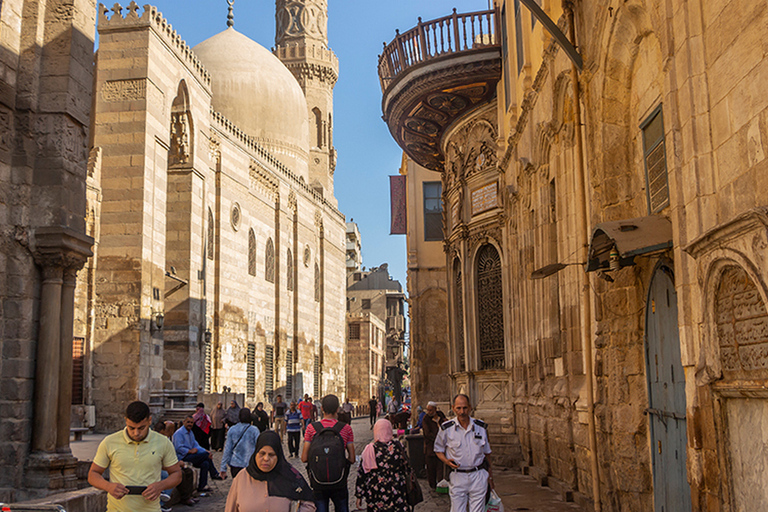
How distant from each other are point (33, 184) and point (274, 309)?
87.9ft

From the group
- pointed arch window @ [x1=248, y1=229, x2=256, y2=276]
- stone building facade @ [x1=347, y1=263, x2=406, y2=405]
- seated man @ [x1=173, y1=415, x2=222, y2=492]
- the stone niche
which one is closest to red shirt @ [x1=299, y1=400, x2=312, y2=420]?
seated man @ [x1=173, y1=415, x2=222, y2=492]

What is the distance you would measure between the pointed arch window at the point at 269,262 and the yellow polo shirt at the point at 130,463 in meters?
29.3

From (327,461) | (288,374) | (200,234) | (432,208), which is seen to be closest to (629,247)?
(327,461)

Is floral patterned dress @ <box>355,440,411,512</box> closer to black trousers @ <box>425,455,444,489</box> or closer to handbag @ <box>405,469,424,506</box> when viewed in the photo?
handbag @ <box>405,469,424,506</box>

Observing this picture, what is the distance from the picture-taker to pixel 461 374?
52.1ft

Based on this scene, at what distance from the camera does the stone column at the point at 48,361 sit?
8062 mm

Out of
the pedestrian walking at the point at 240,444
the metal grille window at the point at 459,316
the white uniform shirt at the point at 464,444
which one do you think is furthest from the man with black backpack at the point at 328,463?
the metal grille window at the point at 459,316

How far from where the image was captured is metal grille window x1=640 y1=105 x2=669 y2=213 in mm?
6219

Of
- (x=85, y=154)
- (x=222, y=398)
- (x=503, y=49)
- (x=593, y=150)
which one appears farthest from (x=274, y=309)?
(x=593, y=150)

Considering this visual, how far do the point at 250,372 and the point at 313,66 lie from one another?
1006 inches

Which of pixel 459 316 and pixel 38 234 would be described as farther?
pixel 459 316

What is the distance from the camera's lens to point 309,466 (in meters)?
6.36

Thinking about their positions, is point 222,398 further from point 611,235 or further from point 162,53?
point 611,235

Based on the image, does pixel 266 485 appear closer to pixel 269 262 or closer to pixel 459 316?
pixel 459 316
